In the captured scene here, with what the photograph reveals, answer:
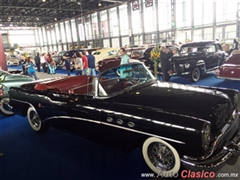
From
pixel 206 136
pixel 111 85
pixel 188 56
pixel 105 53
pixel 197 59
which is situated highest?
pixel 105 53

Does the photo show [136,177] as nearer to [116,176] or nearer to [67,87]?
[116,176]

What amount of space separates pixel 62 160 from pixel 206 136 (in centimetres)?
234

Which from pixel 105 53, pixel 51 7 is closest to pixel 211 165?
pixel 105 53

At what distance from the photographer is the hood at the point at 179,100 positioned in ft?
8.32

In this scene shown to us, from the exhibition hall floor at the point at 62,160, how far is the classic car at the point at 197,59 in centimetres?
535

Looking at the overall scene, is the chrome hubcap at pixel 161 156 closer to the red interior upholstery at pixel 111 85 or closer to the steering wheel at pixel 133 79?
the red interior upholstery at pixel 111 85

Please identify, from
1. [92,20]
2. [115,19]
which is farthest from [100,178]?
[92,20]

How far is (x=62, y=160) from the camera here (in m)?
3.43

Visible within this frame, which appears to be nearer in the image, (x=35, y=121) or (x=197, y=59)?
(x=35, y=121)

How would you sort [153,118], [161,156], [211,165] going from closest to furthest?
[211,165]
[153,118]
[161,156]

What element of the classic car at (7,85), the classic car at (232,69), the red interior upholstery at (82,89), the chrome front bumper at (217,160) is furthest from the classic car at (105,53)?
the chrome front bumper at (217,160)

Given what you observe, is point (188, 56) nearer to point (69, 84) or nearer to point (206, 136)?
point (69, 84)

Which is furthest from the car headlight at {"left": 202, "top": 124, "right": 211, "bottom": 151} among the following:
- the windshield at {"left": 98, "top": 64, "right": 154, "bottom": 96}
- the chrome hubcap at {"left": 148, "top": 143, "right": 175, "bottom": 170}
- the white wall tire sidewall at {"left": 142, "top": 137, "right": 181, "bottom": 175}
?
the windshield at {"left": 98, "top": 64, "right": 154, "bottom": 96}

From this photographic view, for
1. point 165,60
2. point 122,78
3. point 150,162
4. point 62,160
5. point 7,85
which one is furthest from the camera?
point 165,60
